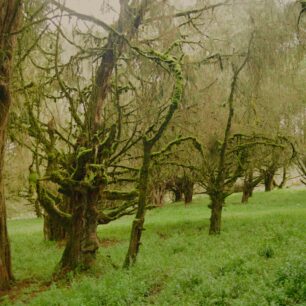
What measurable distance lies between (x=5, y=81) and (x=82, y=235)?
15.1 feet

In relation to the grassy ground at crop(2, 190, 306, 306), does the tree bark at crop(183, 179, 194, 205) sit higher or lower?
higher

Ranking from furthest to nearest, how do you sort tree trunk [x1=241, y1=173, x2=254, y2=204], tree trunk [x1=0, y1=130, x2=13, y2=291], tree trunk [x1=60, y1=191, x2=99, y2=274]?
tree trunk [x1=241, y1=173, x2=254, y2=204] < tree trunk [x1=60, y1=191, x2=99, y2=274] < tree trunk [x1=0, y1=130, x2=13, y2=291]

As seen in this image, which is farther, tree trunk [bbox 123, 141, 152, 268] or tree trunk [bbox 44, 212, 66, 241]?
tree trunk [bbox 44, 212, 66, 241]

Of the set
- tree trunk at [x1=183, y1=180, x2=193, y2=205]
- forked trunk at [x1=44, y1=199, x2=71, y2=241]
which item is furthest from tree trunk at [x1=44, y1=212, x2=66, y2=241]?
tree trunk at [x1=183, y1=180, x2=193, y2=205]

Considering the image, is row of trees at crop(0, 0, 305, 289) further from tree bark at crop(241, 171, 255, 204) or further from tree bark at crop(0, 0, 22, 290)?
tree bark at crop(241, 171, 255, 204)

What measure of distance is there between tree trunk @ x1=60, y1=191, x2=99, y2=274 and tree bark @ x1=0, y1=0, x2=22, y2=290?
1555 mm

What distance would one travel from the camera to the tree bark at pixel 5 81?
8367 mm

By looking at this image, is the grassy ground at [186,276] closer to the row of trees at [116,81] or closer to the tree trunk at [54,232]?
the row of trees at [116,81]

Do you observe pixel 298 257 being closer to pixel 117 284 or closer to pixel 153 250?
pixel 117 284

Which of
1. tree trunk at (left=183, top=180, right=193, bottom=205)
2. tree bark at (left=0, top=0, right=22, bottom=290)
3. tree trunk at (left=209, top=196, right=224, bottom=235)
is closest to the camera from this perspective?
tree bark at (left=0, top=0, right=22, bottom=290)

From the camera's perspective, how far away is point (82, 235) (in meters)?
11.8

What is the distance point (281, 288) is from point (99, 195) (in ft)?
21.2

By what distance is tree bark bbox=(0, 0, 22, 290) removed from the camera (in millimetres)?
8367

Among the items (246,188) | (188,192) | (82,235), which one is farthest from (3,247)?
(188,192)
